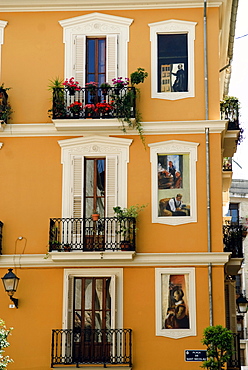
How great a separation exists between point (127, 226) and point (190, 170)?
94.9 inches

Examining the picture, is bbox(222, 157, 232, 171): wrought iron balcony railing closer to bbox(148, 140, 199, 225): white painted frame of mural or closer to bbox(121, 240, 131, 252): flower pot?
bbox(148, 140, 199, 225): white painted frame of mural

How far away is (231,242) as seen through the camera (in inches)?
931

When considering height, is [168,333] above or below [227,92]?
below

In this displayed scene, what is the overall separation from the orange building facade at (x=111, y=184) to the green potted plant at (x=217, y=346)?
1.54 metres

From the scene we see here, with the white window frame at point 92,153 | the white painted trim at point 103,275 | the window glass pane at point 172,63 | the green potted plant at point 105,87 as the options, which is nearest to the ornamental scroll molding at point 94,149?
the white window frame at point 92,153

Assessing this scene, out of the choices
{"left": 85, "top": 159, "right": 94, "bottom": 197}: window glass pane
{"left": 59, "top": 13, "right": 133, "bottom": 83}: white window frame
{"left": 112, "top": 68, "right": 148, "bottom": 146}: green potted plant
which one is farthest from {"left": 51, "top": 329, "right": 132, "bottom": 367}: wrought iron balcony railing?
{"left": 59, "top": 13, "right": 133, "bottom": 83}: white window frame

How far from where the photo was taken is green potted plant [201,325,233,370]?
750 inches

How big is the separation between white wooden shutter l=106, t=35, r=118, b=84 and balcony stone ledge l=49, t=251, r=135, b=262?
5079 mm

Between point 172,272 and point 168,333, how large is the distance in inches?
64.4

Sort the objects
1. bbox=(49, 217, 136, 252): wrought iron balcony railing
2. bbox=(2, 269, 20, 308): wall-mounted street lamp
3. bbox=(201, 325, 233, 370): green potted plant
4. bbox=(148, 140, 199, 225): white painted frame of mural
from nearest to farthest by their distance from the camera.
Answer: bbox=(201, 325, 233, 370): green potted plant
bbox=(2, 269, 20, 308): wall-mounted street lamp
bbox=(49, 217, 136, 252): wrought iron balcony railing
bbox=(148, 140, 199, 225): white painted frame of mural

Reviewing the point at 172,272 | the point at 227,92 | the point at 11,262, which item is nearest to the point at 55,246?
the point at 11,262

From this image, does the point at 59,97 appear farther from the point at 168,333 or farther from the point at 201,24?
the point at 168,333

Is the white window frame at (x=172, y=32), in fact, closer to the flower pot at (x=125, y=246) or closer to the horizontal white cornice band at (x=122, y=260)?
the flower pot at (x=125, y=246)

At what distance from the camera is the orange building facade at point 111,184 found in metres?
21.1
